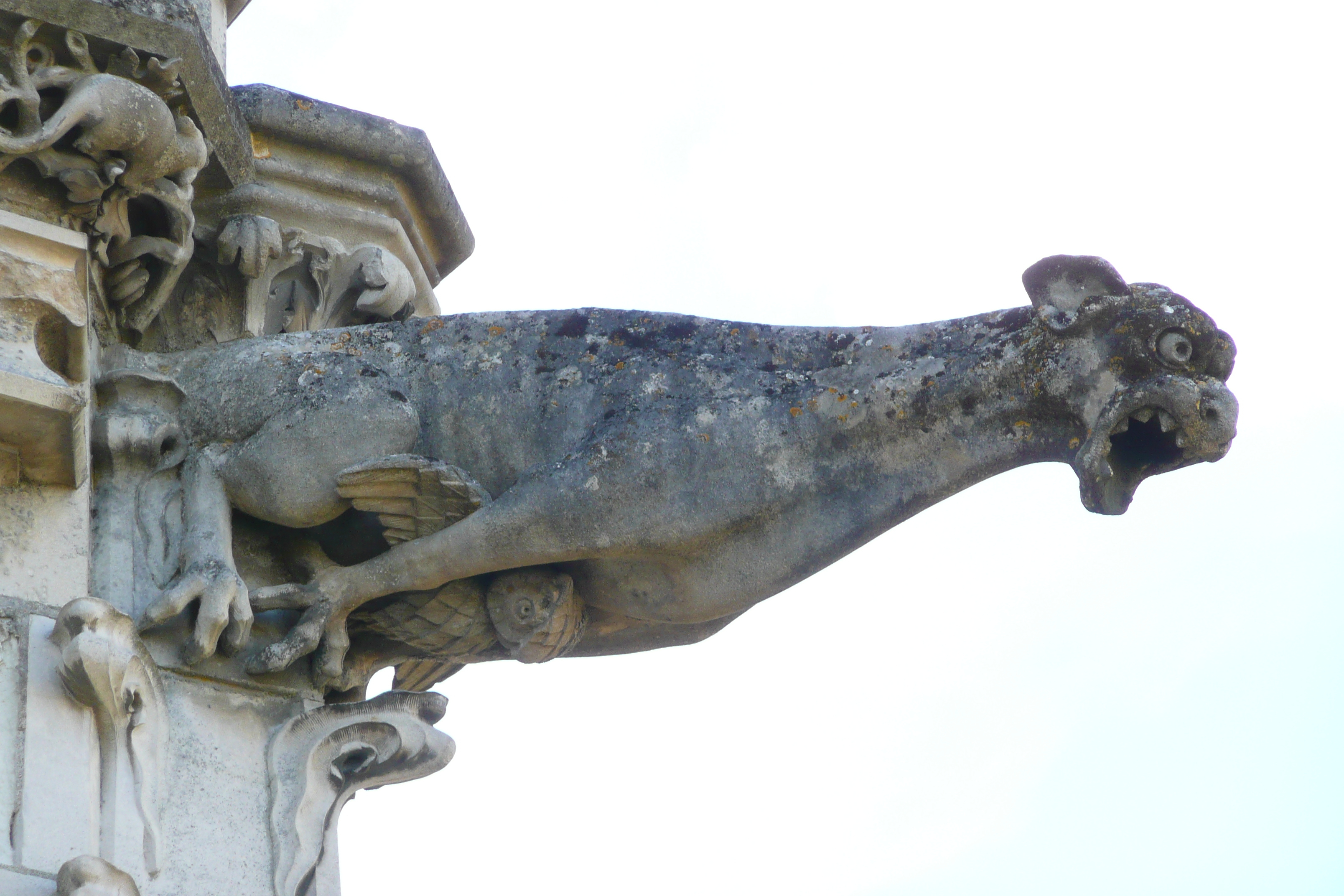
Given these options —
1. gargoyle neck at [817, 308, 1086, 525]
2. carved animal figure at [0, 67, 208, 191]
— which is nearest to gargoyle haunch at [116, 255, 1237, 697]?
gargoyle neck at [817, 308, 1086, 525]

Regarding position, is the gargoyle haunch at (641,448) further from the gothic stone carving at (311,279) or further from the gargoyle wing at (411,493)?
the gothic stone carving at (311,279)

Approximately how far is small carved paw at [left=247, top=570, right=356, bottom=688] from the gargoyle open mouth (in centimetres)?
147

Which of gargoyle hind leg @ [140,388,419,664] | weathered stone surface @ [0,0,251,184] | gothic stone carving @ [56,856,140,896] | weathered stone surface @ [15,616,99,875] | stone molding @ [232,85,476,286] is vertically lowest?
gothic stone carving @ [56,856,140,896]

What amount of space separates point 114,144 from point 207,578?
33.0 inches

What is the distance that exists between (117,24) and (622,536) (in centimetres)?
138

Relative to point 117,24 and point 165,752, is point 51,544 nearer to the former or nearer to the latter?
point 165,752

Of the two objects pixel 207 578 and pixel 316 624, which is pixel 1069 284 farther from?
pixel 207 578

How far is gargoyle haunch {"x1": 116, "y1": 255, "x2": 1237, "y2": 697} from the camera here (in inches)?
171

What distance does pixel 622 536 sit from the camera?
4.35m

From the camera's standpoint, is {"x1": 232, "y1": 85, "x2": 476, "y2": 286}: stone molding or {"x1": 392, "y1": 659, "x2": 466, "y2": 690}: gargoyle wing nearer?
{"x1": 392, "y1": 659, "x2": 466, "y2": 690}: gargoyle wing

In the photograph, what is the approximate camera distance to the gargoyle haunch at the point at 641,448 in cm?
435

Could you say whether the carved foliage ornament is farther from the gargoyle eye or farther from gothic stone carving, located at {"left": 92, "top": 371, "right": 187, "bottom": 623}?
the gargoyle eye

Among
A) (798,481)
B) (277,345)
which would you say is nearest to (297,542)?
(277,345)

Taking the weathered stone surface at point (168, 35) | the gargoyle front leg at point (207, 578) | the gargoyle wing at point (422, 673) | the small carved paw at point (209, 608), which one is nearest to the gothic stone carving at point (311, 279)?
the weathered stone surface at point (168, 35)
